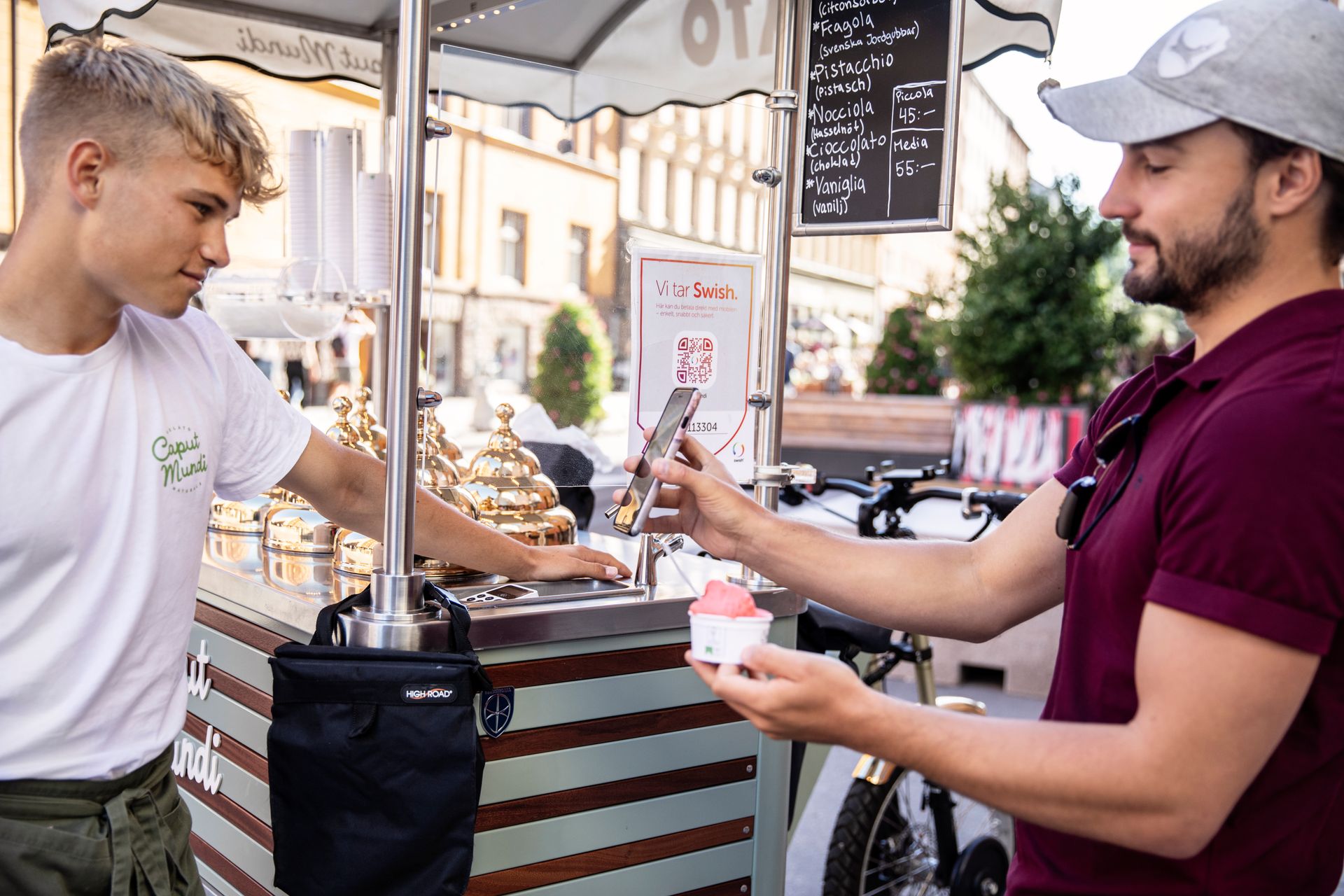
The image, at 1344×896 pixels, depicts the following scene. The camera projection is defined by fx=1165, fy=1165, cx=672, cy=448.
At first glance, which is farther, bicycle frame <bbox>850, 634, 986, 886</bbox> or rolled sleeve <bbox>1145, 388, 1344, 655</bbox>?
bicycle frame <bbox>850, 634, 986, 886</bbox>

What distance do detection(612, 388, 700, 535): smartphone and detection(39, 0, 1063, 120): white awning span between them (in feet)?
5.26

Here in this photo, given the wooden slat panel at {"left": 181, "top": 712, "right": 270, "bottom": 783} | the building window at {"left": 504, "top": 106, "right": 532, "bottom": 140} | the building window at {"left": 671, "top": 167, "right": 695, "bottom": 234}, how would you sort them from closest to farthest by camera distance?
the wooden slat panel at {"left": 181, "top": 712, "right": 270, "bottom": 783} < the building window at {"left": 671, "top": 167, "right": 695, "bottom": 234} < the building window at {"left": 504, "top": 106, "right": 532, "bottom": 140}

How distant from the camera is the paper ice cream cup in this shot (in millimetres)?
1367

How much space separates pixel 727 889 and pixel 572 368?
5.37 feet

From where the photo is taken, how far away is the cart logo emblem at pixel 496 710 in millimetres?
2172

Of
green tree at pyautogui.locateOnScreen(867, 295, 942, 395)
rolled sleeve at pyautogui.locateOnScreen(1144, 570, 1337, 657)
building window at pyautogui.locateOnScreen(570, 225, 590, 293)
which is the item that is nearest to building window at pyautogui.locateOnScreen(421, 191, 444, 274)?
building window at pyautogui.locateOnScreen(570, 225, 590, 293)

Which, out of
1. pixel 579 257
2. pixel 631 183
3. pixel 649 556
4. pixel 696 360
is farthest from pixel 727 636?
pixel 579 257

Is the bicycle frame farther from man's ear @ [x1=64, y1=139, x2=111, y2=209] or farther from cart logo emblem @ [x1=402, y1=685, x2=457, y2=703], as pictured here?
man's ear @ [x1=64, y1=139, x2=111, y2=209]

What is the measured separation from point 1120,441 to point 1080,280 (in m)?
9.13

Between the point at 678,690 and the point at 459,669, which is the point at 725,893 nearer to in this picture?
the point at 678,690

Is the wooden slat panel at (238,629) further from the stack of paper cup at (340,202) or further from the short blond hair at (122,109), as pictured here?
the stack of paper cup at (340,202)

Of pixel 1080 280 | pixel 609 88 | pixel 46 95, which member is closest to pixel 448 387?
pixel 609 88

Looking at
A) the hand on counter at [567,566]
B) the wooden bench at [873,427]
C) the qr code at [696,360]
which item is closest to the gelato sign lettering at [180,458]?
the hand on counter at [567,566]

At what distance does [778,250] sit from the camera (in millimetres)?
2674
